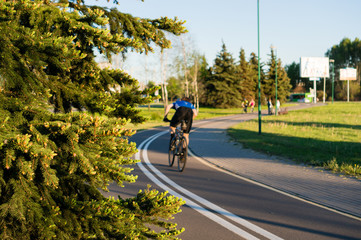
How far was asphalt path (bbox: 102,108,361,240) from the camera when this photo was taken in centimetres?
438

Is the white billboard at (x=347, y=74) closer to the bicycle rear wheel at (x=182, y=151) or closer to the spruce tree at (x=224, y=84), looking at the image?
the spruce tree at (x=224, y=84)

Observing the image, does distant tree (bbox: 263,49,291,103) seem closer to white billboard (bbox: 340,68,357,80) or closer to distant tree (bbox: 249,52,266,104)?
distant tree (bbox: 249,52,266,104)

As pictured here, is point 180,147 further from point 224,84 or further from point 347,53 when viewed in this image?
point 347,53

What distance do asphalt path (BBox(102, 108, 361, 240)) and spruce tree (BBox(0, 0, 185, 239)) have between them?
6.44ft

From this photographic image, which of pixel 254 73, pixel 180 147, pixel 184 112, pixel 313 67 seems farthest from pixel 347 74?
pixel 180 147

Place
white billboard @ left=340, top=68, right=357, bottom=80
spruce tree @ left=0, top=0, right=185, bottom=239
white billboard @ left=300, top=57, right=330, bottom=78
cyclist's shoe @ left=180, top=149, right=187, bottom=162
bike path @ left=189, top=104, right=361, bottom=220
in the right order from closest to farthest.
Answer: spruce tree @ left=0, top=0, right=185, bottom=239 → bike path @ left=189, top=104, right=361, bottom=220 → cyclist's shoe @ left=180, top=149, right=187, bottom=162 → white billboard @ left=300, top=57, right=330, bottom=78 → white billboard @ left=340, top=68, right=357, bottom=80

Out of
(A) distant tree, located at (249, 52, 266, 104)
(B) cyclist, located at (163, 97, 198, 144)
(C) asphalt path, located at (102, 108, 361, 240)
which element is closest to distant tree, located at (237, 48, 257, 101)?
(A) distant tree, located at (249, 52, 266, 104)

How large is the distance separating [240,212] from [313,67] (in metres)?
88.3

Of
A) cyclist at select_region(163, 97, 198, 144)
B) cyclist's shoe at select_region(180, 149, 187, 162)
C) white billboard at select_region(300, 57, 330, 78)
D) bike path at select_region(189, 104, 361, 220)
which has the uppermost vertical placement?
white billboard at select_region(300, 57, 330, 78)

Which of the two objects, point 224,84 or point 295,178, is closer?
point 295,178

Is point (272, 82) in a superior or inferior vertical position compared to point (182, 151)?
superior

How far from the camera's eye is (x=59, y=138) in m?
→ 2.32

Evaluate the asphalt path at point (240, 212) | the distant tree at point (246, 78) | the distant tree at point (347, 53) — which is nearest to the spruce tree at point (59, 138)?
the asphalt path at point (240, 212)

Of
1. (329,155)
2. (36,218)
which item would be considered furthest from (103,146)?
(329,155)
